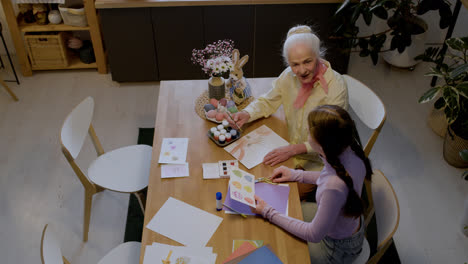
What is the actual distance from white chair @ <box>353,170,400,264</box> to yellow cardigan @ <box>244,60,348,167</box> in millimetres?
443

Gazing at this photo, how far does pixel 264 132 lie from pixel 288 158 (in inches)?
9.8

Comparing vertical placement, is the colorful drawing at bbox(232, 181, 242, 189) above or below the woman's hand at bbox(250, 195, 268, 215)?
above

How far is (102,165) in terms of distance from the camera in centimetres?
270

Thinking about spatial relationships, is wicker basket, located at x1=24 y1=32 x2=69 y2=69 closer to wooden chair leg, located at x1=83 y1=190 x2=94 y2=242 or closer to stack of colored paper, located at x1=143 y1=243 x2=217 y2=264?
wooden chair leg, located at x1=83 y1=190 x2=94 y2=242

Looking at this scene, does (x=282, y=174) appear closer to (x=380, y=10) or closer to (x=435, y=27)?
(x=380, y=10)

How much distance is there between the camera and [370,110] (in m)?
2.62

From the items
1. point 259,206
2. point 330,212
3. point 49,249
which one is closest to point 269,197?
point 259,206

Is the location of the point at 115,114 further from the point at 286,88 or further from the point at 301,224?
the point at 301,224

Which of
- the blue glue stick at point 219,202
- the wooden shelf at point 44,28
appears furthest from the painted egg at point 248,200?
the wooden shelf at point 44,28

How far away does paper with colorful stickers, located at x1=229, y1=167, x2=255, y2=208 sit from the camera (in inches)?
77.4

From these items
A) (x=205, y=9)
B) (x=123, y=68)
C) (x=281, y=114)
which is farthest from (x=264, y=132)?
(x=123, y=68)

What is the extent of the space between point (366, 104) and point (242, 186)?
43.7 inches

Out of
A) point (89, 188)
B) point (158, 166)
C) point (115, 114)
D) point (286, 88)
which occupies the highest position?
point (286, 88)

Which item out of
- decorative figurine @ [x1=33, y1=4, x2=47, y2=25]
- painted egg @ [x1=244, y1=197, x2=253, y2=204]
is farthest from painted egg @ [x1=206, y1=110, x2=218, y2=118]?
decorative figurine @ [x1=33, y1=4, x2=47, y2=25]
